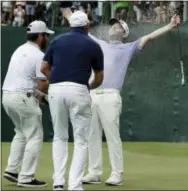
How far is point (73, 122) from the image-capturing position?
295 inches

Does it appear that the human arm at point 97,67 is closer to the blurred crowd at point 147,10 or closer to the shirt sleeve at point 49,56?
the shirt sleeve at point 49,56

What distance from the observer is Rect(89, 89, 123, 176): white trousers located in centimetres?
845

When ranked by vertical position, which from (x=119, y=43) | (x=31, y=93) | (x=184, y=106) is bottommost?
(x=184, y=106)

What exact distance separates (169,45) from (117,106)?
5.67 metres

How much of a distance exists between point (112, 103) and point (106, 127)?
30cm

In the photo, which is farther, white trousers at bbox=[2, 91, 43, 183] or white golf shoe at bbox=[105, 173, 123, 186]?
white golf shoe at bbox=[105, 173, 123, 186]

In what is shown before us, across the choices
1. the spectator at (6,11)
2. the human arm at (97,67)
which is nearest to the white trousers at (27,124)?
the human arm at (97,67)

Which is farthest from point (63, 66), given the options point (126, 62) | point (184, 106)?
point (184, 106)

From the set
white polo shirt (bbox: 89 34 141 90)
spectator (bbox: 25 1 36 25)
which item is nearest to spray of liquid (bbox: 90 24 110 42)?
spectator (bbox: 25 1 36 25)

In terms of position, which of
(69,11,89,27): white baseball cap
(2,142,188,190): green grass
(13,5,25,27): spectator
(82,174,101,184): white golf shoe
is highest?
(69,11,89,27): white baseball cap

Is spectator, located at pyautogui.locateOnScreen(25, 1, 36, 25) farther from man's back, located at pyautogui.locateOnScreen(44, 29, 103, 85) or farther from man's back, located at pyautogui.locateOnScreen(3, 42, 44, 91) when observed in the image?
man's back, located at pyautogui.locateOnScreen(44, 29, 103, 85)

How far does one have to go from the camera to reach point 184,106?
13.8 m

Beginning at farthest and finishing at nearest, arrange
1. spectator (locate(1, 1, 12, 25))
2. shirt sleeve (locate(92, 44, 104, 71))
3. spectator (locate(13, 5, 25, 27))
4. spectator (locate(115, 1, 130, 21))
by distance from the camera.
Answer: spectator (locate(1, 1, 12, 25)), spectator (locate(13, 5, 25, 27)), spectator (locate(115, 1, 130, 21)), shirt sleeve (locate(92, 44, 104, 71))

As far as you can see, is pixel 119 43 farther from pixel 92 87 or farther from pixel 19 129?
pixel 19 129
